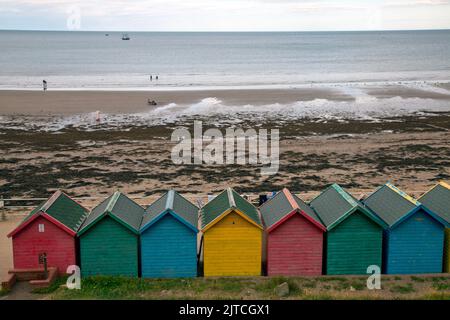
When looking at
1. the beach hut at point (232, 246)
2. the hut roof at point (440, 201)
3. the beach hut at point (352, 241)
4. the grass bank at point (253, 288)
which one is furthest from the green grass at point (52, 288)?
the hut roof at point (440, 201)

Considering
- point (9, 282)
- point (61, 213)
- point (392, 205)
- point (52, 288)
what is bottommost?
point (52, 288)

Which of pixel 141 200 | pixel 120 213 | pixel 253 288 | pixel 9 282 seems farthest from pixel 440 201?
pixel 141 200

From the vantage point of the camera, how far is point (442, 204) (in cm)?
1236

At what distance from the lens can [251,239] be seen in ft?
38.3

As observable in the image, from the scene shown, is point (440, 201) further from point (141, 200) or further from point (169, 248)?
point (141, 200)

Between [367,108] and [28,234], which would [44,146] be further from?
[367,108]

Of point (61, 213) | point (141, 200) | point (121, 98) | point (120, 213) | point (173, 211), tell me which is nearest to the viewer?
point (173, 211)

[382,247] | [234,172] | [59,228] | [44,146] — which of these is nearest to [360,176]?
[234,172]

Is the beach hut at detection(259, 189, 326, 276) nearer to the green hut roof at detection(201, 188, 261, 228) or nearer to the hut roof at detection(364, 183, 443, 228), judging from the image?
the green hut roof at detection(201, 188, 261, 228)

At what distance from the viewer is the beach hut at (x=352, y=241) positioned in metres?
11.5

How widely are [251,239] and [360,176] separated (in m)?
11.9

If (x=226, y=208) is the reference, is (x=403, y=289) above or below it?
below

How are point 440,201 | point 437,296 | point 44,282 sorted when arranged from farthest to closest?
point 440,201 < point 44,282 < point 437,296

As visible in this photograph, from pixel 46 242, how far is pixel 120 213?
1.73m
